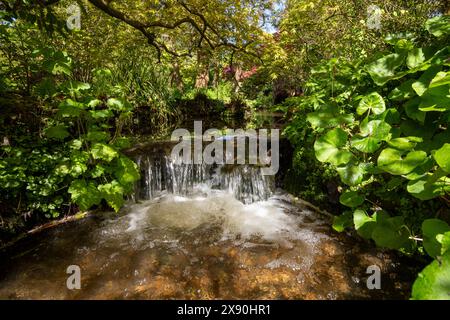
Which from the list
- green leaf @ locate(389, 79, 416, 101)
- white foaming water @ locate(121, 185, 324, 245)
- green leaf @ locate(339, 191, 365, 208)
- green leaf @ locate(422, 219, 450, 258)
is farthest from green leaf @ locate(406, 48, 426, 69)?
white foaming water @ locate(121, 185, 324, 245)

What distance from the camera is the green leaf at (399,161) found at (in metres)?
1.55

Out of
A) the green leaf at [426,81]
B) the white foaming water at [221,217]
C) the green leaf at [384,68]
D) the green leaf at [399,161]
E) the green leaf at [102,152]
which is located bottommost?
the white foaming water at [221,217]

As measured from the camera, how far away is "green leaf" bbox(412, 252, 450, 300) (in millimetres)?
1004

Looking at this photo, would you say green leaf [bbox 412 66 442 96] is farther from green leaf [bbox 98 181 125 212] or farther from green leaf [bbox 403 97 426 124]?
green leaf [bbox 98 181 125 212]

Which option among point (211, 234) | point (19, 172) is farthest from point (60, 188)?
point (211, 234)

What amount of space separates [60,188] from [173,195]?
2195 millimetres

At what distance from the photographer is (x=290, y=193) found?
5332 millimetres

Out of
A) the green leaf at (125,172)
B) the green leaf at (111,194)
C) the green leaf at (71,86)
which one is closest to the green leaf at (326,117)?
the green leaf at (125,172)

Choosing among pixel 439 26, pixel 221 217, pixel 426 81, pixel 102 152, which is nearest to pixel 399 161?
pixel 426 81

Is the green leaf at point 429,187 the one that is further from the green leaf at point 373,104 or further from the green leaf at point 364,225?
the green leaf at point 373,104

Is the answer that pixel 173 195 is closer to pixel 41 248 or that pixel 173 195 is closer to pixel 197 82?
pixel 41 248

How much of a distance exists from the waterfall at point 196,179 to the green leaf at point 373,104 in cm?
333

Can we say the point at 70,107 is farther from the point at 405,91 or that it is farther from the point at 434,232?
the point at 434,232

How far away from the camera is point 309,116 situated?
2.38 meters
